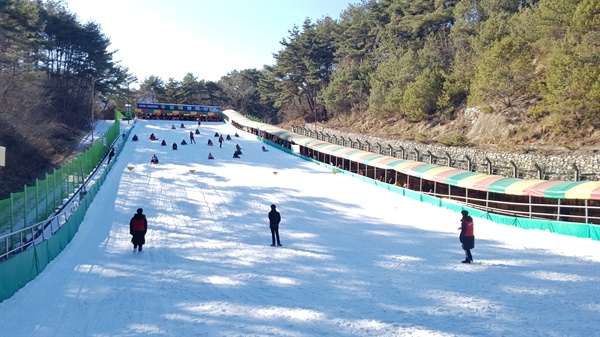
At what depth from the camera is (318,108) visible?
3329 inches

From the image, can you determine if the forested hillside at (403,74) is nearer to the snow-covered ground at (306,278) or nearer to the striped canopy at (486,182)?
the striped canopy at (486,182)

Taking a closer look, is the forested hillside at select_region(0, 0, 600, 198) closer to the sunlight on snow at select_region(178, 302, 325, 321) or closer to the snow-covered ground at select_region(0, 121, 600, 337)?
the snow-covered ground at select_region(0, 121, 600, 337)

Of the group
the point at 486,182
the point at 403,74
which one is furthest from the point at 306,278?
the point at 403,74

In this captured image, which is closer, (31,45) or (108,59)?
(31,45)

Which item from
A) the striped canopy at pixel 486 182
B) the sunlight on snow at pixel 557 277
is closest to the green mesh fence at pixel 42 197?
the sunlight on snow at pixel 557 277

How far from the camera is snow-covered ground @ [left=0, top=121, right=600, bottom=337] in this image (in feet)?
27.6

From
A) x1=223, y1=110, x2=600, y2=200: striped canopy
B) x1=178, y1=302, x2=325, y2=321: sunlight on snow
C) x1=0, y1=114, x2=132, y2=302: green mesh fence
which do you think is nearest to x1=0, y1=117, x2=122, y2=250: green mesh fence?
x1=0, y1=114, x2=132, y2=302: green mesh fence

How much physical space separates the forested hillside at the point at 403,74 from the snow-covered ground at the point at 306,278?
1480cm

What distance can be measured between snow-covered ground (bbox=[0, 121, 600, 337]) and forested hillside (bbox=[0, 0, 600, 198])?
14796 millimetres

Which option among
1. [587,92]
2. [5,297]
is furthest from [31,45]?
[587,92]

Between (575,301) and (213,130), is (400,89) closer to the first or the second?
(213,130)

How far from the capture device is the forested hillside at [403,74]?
29.8m

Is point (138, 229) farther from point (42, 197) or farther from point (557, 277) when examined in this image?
point (557, 277)

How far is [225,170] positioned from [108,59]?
136 ft
